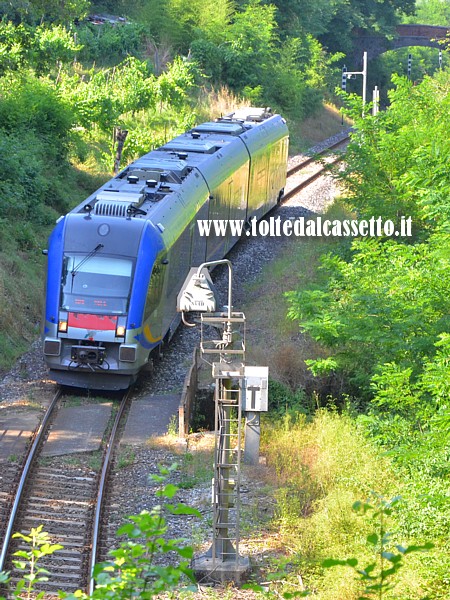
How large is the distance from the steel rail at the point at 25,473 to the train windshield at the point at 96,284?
5.32ft

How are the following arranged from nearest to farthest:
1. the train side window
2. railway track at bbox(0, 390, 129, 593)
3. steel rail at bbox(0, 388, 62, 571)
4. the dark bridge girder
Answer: railway track at bbox(0, 390, 129, 593), steel rail at bbox(0, 388, 62, 571), the train side window, the dark bridge girder

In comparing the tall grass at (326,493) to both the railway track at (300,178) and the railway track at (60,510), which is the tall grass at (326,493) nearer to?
the railway track at (60,510)

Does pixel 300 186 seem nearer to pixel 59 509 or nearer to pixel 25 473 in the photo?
pixel 25 473

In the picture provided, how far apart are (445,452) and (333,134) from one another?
A: 40.7 metres

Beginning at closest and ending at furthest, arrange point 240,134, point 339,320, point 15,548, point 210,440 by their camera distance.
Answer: point 15,548 → point 210,440 → point 339,320 → point 240,134

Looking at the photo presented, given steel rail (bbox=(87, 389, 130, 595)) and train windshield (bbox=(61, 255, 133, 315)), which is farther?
train windshield (bbox=(61, 255, 133, 315))

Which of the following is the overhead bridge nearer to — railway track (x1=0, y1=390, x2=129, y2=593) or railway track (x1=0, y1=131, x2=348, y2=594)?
railway track (x1=0, y1=390, x2=129, y2=593)

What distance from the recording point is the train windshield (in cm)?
1620

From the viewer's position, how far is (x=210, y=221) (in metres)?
21.7

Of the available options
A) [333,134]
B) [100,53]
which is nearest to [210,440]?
[100,53]

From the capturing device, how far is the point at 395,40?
7031cm

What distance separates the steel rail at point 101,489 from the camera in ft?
36.5

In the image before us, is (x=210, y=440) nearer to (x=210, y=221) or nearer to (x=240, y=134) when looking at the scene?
(x=210, y=221)

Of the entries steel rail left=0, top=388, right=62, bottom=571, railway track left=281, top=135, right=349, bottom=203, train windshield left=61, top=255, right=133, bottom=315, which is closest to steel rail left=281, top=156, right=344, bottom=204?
railway track left=281, top=135, right=349, bottom=203
